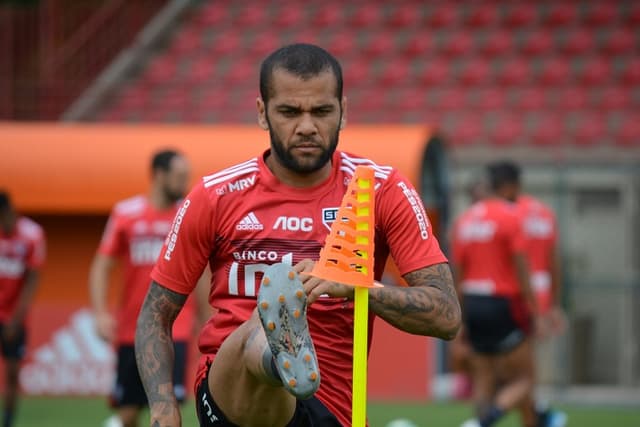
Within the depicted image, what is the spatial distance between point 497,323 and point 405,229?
631cm

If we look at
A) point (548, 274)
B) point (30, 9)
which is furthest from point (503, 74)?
point (30, 9)

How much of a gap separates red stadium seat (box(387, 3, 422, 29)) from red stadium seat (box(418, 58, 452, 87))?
2.51 ft

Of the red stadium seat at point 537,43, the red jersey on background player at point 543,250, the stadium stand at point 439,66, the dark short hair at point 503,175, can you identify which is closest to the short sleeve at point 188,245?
the dark short hair at point 503,175

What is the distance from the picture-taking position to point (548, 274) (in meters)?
11.8

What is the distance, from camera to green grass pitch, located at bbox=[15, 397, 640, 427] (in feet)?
39.3

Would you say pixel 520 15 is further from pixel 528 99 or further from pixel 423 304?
pixel 423 304

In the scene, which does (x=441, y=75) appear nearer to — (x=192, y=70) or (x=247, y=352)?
(x=192, y=70)

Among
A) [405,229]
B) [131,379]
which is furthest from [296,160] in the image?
[131,379]

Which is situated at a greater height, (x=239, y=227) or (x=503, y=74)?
(x=503, y=74)

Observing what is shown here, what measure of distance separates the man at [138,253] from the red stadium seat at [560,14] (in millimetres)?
9417

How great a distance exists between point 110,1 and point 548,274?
9147 millimetres

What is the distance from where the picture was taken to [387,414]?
12609mm

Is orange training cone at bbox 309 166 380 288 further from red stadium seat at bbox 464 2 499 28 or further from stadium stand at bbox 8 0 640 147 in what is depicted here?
red stadium seat at bbox 464 2 499 28

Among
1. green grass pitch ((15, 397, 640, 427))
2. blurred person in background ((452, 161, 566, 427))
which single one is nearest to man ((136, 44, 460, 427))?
blurred person in background ((452, 161, 566, 427))
